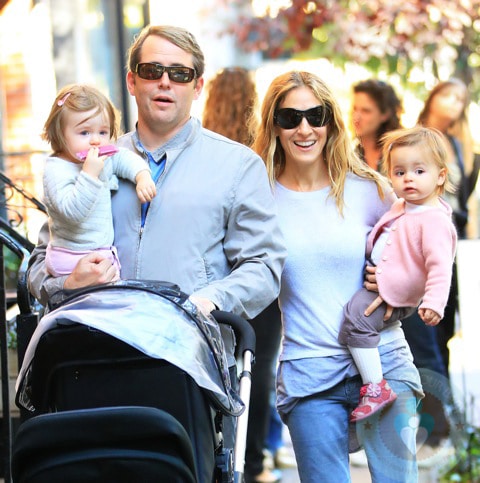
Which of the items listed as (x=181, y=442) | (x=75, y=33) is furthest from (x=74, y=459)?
(x=75, y=33)

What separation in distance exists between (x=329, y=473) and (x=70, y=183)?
1.44 meters

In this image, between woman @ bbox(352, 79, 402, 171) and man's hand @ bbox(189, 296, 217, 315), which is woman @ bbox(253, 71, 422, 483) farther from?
woman @ bbox(352, 79, 402, 171)

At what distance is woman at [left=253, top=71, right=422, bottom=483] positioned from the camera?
4125 millimetres

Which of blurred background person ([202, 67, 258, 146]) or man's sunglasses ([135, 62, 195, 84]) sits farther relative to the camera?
blurred background person ([202, 67, 258, 146])

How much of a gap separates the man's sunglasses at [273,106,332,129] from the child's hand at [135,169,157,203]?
65 cm

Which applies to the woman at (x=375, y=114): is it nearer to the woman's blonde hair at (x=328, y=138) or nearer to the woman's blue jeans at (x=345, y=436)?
the woman's blonde hair at (x=328, y=138)

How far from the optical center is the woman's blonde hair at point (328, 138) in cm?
423

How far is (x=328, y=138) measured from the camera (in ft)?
14.1

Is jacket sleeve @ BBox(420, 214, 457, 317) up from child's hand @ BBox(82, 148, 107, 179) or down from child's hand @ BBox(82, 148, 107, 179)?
down

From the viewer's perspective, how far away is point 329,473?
13.4 feet

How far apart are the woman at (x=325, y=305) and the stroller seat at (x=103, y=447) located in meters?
1.13

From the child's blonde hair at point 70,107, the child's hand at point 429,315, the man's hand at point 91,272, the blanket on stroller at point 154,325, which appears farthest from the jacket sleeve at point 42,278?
the child's hand at point 429,315

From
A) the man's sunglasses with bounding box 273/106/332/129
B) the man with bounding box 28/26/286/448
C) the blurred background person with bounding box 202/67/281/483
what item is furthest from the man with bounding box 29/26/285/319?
the blurred background person with bounding box 202/67/281/483

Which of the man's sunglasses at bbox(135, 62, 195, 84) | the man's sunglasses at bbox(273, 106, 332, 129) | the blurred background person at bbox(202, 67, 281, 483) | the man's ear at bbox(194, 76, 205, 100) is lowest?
the blurred background person at bbox(202, 67, 281, 483)
